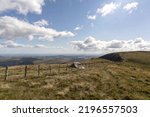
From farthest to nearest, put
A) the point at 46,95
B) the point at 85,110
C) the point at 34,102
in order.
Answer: the point at 46,95 < the point at 34,102 < the point at 85,110

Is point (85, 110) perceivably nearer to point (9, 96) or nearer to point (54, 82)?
point (9, 96)

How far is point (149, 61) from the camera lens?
187375 mm

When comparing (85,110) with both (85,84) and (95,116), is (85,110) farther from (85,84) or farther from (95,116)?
(85,84)

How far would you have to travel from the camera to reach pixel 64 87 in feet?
95.2

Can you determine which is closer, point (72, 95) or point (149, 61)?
point (72, 95)

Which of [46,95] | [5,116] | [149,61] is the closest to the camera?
[5,116]

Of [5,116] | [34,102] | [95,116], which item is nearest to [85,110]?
[95,116]

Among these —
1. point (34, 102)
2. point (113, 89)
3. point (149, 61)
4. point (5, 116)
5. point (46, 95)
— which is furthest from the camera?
point (149, 61)

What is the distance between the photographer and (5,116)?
17438mm

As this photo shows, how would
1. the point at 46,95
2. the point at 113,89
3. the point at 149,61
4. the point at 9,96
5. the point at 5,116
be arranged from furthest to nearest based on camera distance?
the point at 149,61, the point at 113,89, the point at 46,95, the point at 9,96, the point at 5,116

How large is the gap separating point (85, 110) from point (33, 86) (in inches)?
444

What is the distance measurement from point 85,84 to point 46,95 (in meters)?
8.47

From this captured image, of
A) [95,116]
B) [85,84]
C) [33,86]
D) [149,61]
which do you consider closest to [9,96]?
[33,86]

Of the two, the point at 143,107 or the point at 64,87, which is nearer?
the point at 143,107
